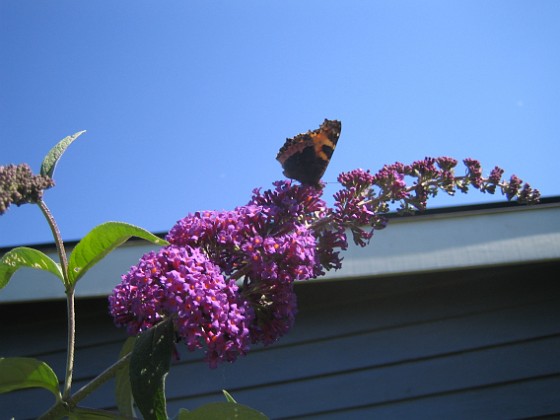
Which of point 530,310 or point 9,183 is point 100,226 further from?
point 530,310

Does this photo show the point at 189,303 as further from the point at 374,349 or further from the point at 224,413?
the point at 374,349

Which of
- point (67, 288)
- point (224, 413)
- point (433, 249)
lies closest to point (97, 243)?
point (67, 288)

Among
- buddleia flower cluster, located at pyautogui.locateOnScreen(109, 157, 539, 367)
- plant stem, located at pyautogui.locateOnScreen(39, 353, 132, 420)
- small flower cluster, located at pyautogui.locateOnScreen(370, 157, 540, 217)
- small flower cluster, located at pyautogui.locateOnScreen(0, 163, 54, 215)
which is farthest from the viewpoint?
small flower cluster, located at pyautogui.locateOnScreen(370, 157, 540, 217)

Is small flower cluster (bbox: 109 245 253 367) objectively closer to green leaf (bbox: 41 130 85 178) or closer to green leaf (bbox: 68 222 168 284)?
green leaf (bbox: 68 222 168 284)

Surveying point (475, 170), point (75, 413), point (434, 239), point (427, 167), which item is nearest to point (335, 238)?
point (427, 167)

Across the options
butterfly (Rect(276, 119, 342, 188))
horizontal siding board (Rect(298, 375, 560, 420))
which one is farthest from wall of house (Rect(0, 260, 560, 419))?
butterfly (Rect(276, 119, 342, 188))

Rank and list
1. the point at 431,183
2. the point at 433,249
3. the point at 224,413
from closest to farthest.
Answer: the point at 224,413 < the point at 431,183 < the point at 433,249
